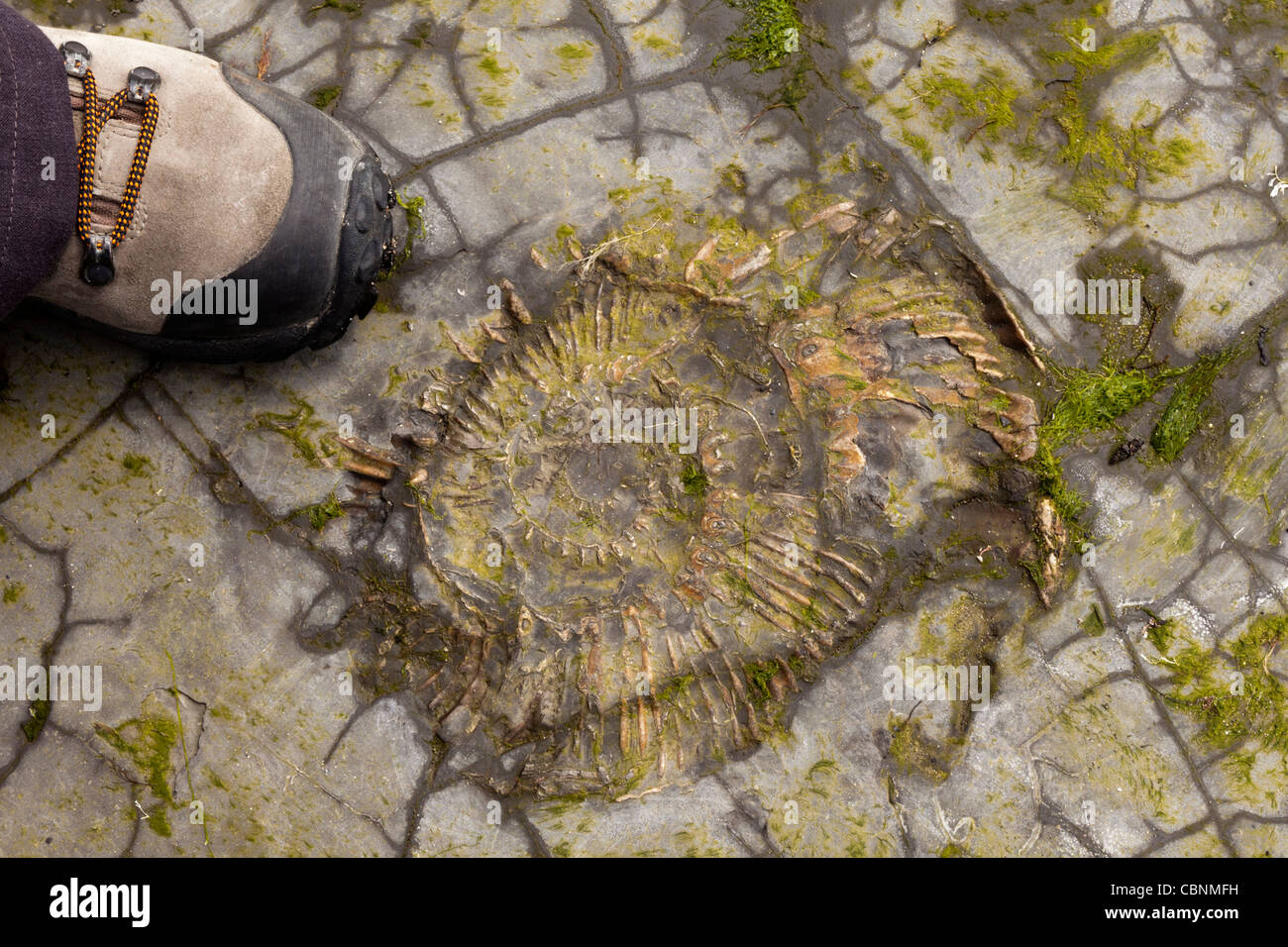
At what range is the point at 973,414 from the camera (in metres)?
2.66

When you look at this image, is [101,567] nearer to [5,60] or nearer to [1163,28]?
[5,60]

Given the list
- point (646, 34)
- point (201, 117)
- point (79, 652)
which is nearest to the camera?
point (201, 117)

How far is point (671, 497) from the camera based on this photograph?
102 inches

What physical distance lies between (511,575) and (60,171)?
1.42m

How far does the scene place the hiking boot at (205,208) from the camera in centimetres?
213

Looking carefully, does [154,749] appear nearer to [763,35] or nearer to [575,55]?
[575,55]

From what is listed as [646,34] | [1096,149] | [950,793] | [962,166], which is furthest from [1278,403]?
[646,34]

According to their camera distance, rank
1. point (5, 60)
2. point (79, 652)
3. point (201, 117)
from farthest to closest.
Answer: point (79, 652), point (201, 117), point (5, 60)

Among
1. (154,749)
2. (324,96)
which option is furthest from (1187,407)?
(154,749)

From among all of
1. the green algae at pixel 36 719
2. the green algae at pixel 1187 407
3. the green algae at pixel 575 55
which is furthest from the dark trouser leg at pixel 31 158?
the green algae at pixel 1187 407

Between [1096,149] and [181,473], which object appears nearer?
[181,473]

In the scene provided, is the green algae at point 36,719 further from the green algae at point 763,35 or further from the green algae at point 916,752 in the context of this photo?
the green algae at point 763,35

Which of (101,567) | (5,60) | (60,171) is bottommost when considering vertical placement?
(101,567)

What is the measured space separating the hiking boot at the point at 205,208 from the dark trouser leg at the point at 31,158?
5cm
